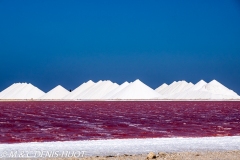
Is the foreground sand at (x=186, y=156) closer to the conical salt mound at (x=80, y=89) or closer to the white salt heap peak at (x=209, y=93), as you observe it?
the white salt heap peak at (x=209, y=93)

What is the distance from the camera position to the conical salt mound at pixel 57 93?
116062 mm

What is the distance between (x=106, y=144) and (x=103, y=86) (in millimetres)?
105987

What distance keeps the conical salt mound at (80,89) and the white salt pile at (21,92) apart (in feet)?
34.4

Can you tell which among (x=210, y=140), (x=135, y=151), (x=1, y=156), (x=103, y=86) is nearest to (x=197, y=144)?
(x=210, y=140)

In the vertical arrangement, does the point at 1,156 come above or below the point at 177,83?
below

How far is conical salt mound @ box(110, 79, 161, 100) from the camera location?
317 ft

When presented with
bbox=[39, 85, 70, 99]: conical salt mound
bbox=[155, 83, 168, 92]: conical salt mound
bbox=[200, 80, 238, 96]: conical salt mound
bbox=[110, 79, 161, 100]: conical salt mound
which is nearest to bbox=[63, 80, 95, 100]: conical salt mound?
bbox=[39, 85, 70, 99]: conical salt mound

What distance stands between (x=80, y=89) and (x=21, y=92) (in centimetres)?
1715

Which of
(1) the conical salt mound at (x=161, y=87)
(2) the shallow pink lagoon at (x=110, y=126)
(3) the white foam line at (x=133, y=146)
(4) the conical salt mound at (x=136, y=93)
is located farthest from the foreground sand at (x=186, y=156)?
(1) the conical salt mound at (x=161, y=87)

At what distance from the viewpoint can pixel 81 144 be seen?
8508mm

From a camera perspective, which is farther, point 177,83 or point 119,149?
point 177,83

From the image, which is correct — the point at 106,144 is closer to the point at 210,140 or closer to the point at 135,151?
the point at 135,151

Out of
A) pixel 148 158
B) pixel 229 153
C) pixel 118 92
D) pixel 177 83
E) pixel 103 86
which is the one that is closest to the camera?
pixel 148 158

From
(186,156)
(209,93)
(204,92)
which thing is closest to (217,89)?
(204,92)
